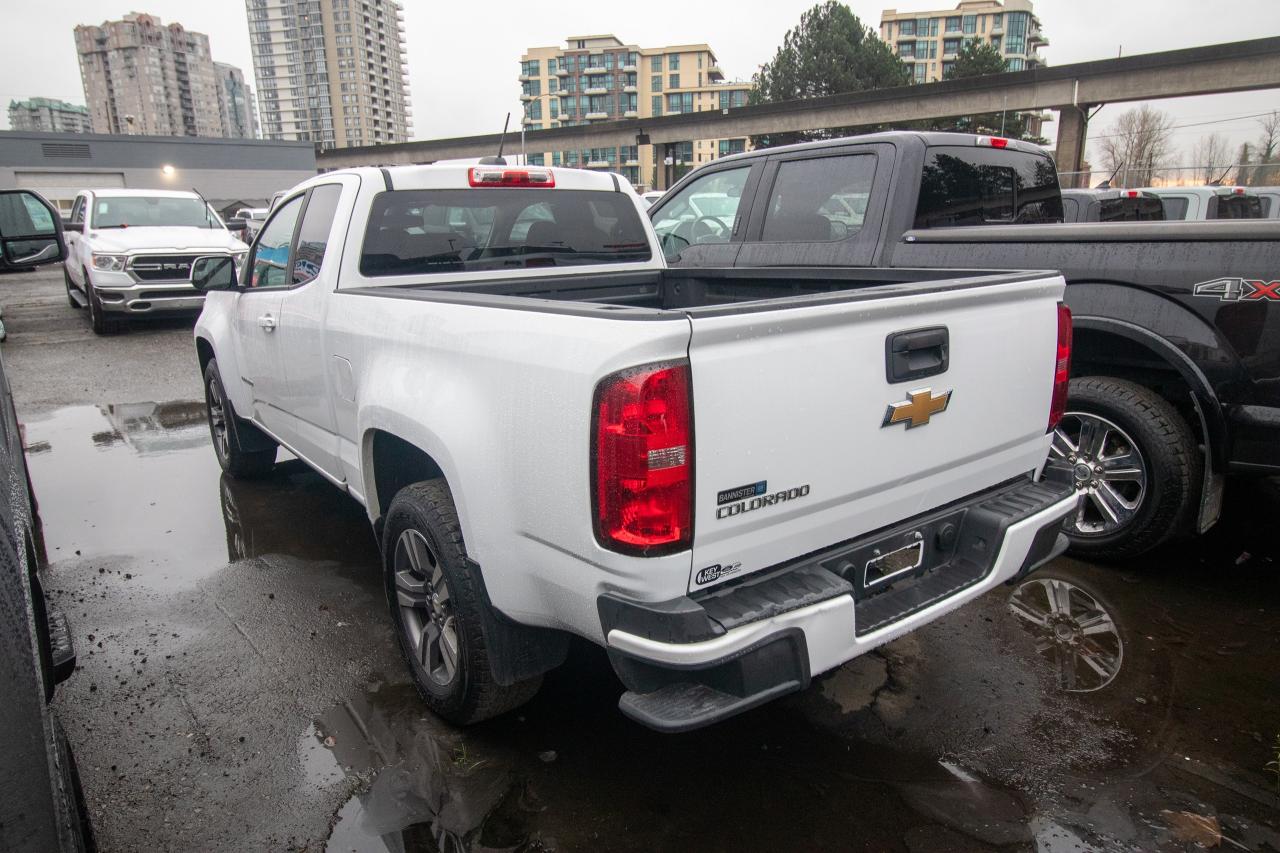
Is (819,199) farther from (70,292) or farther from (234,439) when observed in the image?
(70,292)

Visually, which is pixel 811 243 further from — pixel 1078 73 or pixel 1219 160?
pixel 1219 160

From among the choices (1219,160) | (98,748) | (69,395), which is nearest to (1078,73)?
(1219,160)

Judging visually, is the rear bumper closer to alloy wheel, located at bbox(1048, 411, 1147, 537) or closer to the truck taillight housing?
the truck taillight housing

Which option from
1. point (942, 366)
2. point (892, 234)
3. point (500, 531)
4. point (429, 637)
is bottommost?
point (429, 637)

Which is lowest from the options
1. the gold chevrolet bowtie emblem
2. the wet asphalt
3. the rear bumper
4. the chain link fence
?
the wet asphalt

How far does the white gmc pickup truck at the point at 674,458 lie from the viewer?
1.94 m

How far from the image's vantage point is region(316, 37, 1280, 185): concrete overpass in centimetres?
2658

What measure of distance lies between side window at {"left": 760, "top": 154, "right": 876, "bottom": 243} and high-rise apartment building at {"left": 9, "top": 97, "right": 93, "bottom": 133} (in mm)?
150854

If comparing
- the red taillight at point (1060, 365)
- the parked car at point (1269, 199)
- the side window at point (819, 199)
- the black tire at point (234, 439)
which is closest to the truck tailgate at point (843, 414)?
the red taillight at point (1060, 365)

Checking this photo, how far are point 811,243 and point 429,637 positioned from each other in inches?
125

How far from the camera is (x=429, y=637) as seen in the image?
9.42ft

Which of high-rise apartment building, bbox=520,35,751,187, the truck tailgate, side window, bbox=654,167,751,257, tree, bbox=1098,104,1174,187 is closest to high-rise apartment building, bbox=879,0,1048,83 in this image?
high-rise apartment building, bbox=520,35,751,187

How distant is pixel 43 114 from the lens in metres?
125

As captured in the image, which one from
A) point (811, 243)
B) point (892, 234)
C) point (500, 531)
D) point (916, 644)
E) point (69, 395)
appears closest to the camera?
point (500, 531)
